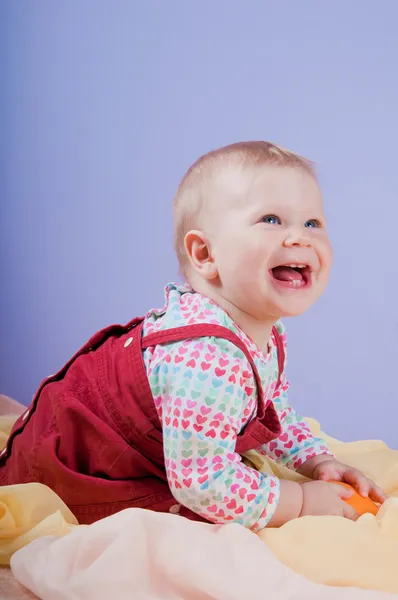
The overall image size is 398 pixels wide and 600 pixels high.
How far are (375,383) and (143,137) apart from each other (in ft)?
2.94

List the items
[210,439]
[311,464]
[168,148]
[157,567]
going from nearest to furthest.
Answer: [157,567], [210,439], [311,464], [168,148]

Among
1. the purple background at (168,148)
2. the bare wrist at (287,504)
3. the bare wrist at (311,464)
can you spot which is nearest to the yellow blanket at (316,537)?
the bare wrist at (287,504)

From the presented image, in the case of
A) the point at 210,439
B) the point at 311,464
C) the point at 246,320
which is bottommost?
the point at 311,464

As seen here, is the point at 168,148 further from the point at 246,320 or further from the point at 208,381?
the point at 208,381

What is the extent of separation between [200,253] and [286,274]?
0.40 feet

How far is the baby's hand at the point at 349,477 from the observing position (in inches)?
43.1

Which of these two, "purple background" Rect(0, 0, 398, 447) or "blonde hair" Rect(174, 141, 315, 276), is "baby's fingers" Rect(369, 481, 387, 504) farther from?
"purple background" Rect(0, 0, 398, 447)

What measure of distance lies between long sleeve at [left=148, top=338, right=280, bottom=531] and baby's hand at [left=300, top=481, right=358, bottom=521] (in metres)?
0.05

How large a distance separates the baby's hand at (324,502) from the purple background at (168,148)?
912 mm

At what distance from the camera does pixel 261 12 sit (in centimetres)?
198

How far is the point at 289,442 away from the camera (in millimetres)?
1242

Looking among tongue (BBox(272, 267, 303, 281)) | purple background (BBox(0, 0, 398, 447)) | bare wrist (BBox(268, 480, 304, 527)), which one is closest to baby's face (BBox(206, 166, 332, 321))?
tongue (BBox(272, 267, 303, 281))

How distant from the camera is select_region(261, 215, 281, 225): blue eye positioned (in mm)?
1035

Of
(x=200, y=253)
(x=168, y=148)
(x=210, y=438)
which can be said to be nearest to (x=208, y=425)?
(x=210, y=438)
